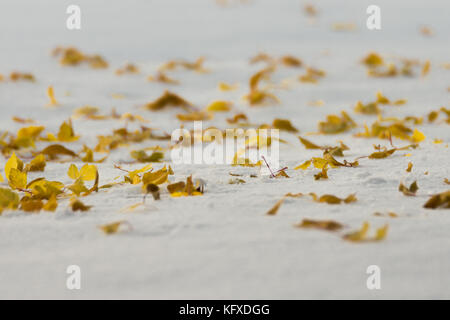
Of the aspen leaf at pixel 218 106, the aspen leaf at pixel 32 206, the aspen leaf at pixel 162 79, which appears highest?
the aspen leaf at pixel 162 79

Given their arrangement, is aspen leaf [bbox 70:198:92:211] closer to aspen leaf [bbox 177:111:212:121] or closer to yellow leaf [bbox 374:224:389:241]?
yellow leaf [bbox 374:224:389:241]

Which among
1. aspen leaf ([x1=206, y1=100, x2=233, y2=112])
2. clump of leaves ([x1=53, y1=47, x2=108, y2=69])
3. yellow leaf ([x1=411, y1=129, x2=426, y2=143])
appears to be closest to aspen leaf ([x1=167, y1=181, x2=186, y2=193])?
yellow leaf ([x1=411, y1=129, x2=426, y2=143])

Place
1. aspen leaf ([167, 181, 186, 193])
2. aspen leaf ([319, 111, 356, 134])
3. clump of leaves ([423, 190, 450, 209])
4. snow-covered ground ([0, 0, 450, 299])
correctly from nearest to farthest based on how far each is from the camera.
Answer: snow-covered ground ([0, 0, 450, 299]) < clump of leaves ([423, 190, 450, 209]) < aspen leaf ([167, 181, 186, 193]) < aspen leaf ([319, 111, 356, 134])

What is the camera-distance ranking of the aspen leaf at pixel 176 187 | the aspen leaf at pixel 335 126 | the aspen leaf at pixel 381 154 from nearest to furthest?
the aspen leaf at pixel 176 187, the aspen leaf at pixel 381 154, the aspen leaf at pixel 335 126

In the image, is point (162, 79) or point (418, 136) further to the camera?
point (162, 79)

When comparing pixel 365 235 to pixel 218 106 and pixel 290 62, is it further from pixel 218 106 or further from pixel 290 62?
pixel 290 62

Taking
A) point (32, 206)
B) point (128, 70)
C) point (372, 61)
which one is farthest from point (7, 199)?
point (372, 61)

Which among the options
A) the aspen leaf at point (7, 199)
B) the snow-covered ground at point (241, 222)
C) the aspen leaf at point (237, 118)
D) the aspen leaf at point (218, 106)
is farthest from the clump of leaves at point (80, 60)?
the aspen leaf at point (7, 199)

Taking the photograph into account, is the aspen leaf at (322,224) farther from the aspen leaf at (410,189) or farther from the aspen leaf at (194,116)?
the aspen leaf at (194,116)
